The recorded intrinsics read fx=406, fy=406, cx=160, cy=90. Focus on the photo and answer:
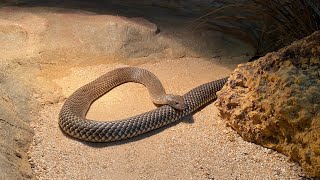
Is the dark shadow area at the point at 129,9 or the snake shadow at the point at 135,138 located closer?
the snake shadow at the point at 135,138

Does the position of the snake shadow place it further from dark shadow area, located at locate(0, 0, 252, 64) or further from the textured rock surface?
dark shadow area, located at locate(0, 0, 252, 64)

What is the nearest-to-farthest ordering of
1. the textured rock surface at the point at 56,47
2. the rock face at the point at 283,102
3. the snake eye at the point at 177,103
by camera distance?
1. the rock face at the point at 283,102
2. the textured rock surface at the point at 56,47
3. the snake eye at the point at 177,103

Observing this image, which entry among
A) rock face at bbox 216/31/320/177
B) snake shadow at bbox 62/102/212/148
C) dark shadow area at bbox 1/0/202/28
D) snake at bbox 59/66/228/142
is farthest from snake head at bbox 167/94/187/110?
dark shadow area at bbox 1/0/202/28

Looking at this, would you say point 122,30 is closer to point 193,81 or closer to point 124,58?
point 124,58

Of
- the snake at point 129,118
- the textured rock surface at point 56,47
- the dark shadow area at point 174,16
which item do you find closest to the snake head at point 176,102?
the snake at point 129,118

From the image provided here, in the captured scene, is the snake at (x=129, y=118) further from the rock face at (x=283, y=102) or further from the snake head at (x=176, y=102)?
the rock face at (x=283, y=102)

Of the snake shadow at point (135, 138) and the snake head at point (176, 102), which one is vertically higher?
the snake head at point (176, 102)

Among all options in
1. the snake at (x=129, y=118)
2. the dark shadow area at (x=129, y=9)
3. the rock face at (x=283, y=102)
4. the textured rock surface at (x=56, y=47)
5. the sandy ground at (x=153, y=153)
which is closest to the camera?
the rock face at (x=283, y=102)

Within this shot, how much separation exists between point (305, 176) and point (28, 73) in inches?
91.6

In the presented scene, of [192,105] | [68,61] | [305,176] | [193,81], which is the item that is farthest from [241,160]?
[68,61]

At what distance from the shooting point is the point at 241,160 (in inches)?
111

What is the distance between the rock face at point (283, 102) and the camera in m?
2.55

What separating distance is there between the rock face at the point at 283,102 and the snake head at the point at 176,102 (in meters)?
0.34

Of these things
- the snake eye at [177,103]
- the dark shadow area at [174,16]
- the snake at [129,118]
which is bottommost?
the snake at [129,118]
